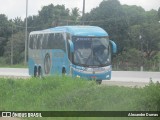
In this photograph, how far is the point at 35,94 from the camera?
1234 centimetres

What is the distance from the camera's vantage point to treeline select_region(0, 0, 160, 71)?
37.9 ft

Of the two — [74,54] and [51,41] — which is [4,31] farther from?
[74,54]

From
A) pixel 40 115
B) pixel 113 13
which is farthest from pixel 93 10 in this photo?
pixel 40 115

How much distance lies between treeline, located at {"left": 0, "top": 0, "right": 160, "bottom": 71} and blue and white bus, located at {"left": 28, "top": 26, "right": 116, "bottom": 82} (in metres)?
1.88

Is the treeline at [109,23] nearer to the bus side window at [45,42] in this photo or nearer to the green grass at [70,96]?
the green grass at [70,96]

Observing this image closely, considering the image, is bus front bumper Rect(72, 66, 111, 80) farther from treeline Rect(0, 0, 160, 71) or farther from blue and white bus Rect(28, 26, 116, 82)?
treeline Rect(0, 0, 160, 71)

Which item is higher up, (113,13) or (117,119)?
(113,13)

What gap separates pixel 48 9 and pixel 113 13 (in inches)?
77.9

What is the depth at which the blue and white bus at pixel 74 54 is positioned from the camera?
58.1 ft

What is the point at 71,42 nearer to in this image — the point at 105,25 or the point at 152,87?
the point at 105,25

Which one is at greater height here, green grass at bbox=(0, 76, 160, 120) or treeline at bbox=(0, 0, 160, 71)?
treeline at bbox=(0, 0, 160, 71)

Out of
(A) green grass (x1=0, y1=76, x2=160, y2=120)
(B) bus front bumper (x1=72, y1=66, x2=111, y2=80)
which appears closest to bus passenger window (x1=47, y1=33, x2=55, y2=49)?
(B) bus front bumper (x1=72, y1=66, x2=111, y2=80)

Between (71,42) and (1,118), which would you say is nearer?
(1,118)

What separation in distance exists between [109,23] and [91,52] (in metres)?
4.49
